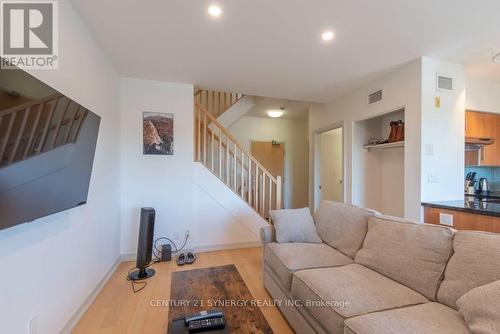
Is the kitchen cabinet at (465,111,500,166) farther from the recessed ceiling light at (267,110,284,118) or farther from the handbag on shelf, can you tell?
the recessed ceiling light at (267,110,284,118)

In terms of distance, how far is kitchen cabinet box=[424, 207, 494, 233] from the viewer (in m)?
2.05

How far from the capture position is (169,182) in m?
3.22

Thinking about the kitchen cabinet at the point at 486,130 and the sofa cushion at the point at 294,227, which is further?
the kitchen cabinet at the point at 486,130

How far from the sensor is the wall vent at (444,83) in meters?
2.58

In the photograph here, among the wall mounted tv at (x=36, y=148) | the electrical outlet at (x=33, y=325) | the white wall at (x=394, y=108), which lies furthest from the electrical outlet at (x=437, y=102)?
the electrical outlet at (x=33, y=325)

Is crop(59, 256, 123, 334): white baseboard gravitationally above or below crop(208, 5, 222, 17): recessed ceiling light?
below

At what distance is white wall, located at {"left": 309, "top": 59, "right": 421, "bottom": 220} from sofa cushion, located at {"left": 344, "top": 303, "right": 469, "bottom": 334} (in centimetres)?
171

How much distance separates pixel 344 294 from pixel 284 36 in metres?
2.13

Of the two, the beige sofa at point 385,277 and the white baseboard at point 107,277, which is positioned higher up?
the beige sofa at point 385,277

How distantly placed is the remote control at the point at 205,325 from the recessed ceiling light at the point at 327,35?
236 cm

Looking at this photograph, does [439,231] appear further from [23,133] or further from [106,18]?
[106,18]

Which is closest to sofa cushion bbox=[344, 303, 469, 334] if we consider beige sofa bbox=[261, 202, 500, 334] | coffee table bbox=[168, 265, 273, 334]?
beige sofa bbox=[261, 202, 500, 334]

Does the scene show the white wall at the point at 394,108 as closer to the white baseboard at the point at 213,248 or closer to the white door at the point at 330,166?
the white door at the point at 330,166

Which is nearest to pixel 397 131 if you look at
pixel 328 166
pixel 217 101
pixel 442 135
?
pixel 442 135
